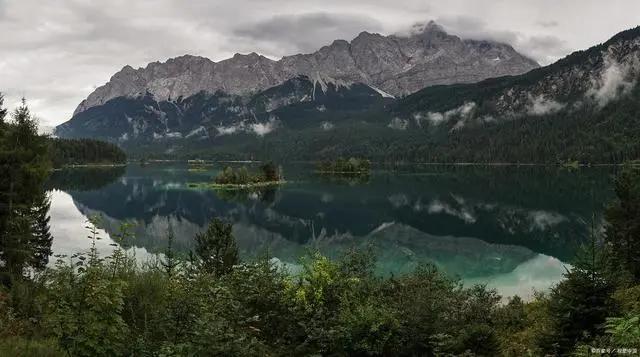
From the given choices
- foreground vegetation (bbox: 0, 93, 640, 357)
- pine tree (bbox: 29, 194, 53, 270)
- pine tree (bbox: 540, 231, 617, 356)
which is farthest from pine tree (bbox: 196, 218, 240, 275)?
pine tree (bbox: 540, 231, 617, 356)

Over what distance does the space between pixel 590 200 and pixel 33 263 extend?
127 m

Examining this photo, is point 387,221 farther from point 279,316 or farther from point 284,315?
point 279,316

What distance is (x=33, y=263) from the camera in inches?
1363

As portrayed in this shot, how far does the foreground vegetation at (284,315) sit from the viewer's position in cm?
1399

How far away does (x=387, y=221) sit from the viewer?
348 feet

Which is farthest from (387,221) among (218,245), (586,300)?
(586,300)

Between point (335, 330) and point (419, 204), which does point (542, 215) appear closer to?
point (419, 204)

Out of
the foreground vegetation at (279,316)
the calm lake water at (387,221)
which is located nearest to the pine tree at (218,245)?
the calm lake water at (387,221)

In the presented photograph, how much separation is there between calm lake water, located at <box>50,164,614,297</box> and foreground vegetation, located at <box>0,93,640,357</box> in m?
9.80

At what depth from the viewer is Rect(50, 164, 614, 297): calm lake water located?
64.0 metres

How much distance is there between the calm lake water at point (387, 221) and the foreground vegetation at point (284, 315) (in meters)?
9.80

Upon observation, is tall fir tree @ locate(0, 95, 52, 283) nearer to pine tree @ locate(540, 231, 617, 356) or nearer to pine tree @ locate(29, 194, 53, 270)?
pine tree @ locate(29, 194, 53, 270)

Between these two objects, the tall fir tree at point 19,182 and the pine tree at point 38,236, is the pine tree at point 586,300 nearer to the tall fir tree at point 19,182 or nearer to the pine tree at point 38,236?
the pine tree at point 38,236

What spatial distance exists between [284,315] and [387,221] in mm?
86814
